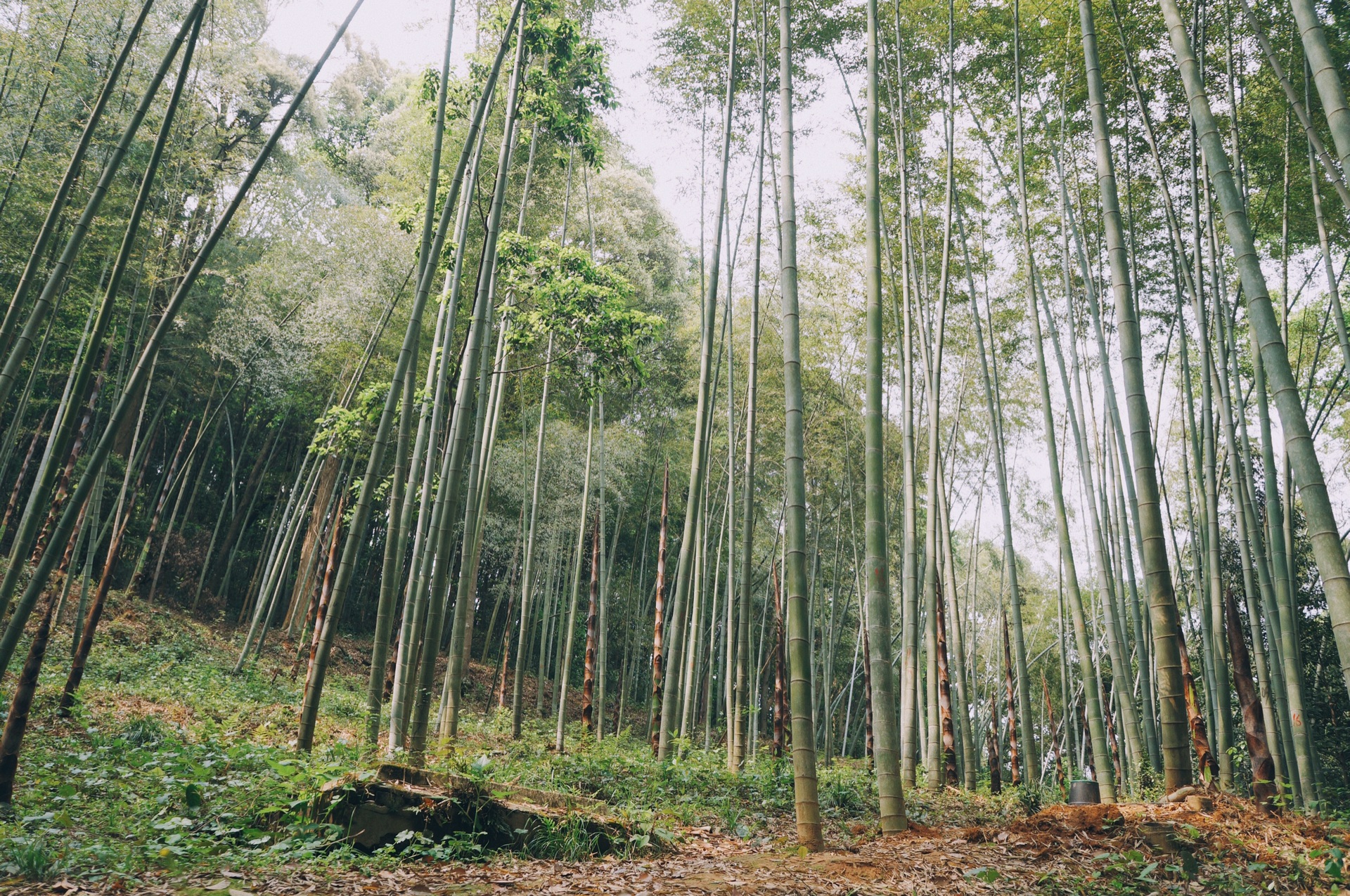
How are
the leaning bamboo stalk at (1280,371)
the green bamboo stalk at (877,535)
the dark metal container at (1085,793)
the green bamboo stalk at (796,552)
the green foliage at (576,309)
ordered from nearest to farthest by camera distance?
the leaning bamboo stalk at (1280,371)
the green bamboo stalk at (796,552)
the green bamboo stalk at (877,535)
the dark metal container at (1085,793)
the green foliage at (576,309)

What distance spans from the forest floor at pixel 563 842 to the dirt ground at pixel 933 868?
0.03 ft

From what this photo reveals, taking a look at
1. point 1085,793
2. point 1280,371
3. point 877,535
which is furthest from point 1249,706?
point 1280,371

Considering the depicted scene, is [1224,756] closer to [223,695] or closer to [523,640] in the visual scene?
[523,640]

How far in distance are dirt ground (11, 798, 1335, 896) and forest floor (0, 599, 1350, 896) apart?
0.4 inches

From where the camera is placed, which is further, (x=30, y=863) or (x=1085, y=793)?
(x=1085, y=793)

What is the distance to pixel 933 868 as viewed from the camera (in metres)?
2.73

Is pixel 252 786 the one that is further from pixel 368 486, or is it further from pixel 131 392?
pixel 131 392

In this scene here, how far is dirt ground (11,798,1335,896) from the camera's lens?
243 cm

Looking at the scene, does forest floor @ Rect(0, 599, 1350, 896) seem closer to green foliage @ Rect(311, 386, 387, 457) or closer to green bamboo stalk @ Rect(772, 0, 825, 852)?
green bamboo stalk @ Rect(772, 0, 825, 852)

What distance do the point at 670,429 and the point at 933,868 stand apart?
9145 mm

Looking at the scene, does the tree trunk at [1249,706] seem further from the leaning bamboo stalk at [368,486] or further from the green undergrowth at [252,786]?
the leaning bamboo stalk at [368,486]

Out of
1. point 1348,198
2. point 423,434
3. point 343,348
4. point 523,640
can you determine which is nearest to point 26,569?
point 343,348

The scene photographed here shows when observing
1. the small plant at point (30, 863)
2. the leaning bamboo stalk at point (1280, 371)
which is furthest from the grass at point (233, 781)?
the leaning bamboo stalk at point (1280, 371)

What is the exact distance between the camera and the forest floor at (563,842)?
2461 mm
